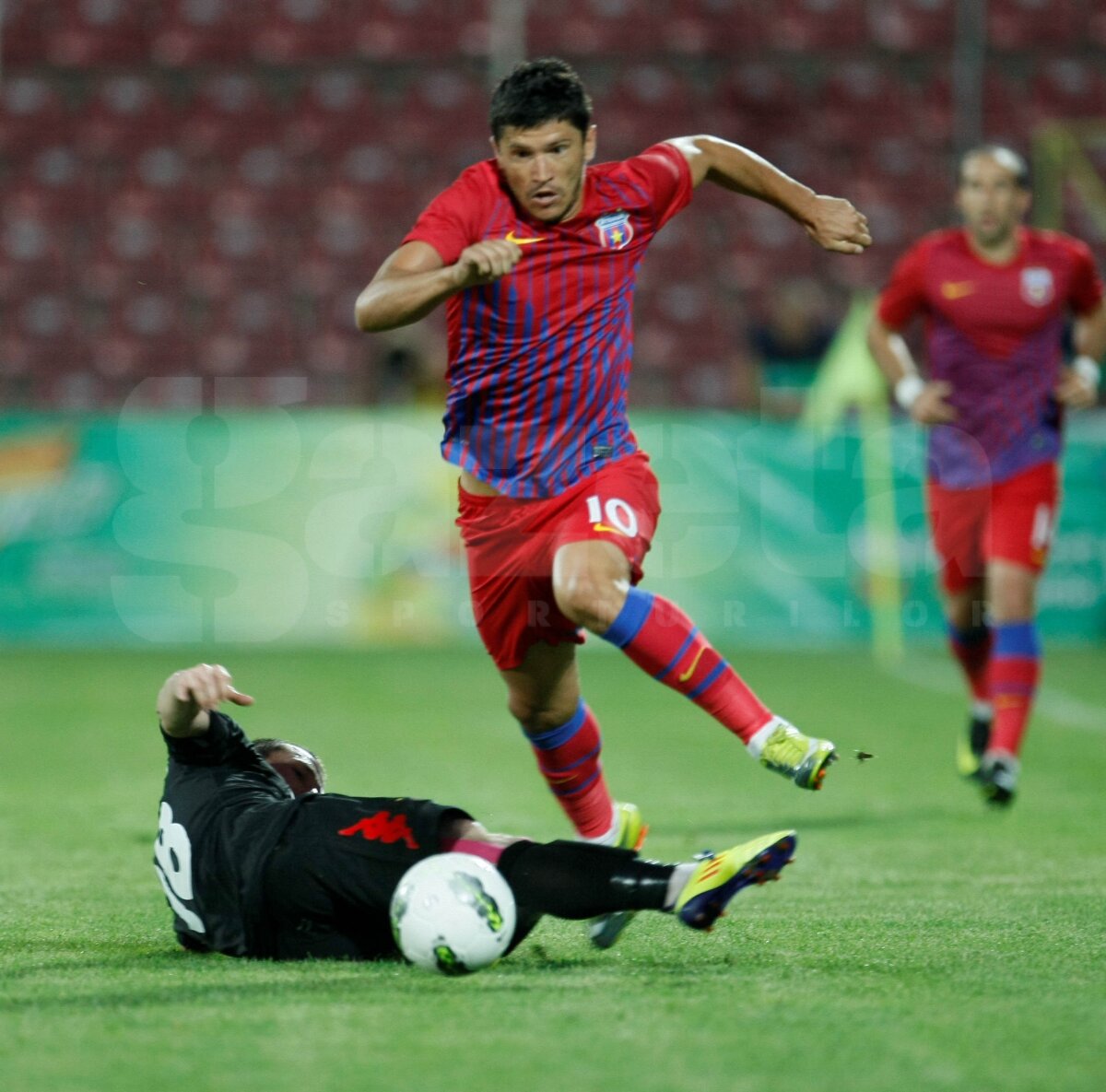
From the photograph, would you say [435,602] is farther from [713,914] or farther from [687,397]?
[713,914]

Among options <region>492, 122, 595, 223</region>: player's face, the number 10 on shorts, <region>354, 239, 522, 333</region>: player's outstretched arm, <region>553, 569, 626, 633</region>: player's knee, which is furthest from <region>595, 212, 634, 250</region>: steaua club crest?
<region>553, 569, 626, 633</region>: player's knee

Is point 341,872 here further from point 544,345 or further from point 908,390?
point 908,390

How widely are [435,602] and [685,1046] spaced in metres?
10.7

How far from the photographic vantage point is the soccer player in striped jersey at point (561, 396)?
4414 millimetres

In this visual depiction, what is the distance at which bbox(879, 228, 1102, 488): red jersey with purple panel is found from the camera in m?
7.40

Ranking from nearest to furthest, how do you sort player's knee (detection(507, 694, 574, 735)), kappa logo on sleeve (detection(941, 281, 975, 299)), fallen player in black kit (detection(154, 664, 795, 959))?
fallen player in black kit (detection(154, 664, 795, 959))
player's knee (detection(507, 694, 574, 735))
kappa logo on sleeve (detection(941, 281, 975, 299))

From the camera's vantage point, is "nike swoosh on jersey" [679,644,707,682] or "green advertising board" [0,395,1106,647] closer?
"nike swoosh on jersey" [679,644,707,682]

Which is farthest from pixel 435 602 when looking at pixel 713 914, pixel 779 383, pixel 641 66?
pixel 713 914

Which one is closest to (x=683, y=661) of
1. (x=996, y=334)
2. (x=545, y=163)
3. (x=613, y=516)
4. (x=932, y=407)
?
(x=613, y=516)

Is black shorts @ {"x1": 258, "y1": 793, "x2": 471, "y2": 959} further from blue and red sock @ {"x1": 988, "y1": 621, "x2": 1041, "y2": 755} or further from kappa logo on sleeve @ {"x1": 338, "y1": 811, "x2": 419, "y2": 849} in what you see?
A: blue and red sock @ {"x1": 988, "y1": 621, "x2": 1041, "y2": 755}

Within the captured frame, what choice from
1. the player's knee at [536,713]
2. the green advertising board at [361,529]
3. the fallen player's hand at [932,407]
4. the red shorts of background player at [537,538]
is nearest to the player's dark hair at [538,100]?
the red shorts of background player at [537,538]

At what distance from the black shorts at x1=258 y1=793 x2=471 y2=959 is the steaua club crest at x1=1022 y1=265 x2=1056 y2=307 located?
4.45 meters

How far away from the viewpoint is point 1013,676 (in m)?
7.19

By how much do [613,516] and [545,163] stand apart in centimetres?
91
